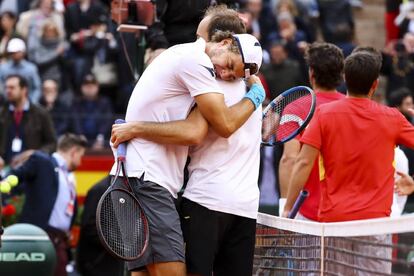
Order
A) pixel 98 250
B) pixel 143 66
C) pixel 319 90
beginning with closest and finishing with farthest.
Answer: pixel 319 90
pixel 143 66
pixel 98 250

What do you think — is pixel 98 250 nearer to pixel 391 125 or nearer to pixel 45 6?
pixel 391 125

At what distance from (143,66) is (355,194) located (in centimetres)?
244

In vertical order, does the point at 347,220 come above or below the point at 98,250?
above

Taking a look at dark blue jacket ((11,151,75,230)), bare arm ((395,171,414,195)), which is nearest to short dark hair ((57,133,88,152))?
dark blue jacket ((11,151,75,230))

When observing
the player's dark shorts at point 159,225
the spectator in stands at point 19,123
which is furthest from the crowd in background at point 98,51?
the player's dark shorts at point 159,225

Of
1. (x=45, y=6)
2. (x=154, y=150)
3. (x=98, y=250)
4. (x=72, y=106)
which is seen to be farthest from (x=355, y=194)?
(x=45, y=6)

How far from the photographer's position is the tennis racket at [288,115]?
302 inches

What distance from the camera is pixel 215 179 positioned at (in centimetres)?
729

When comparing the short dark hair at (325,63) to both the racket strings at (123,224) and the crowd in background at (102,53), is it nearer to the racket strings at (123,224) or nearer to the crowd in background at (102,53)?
the racket strings at (123,224)

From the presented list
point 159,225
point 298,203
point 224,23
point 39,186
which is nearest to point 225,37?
point 224,23

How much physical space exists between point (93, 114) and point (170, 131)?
11.0m

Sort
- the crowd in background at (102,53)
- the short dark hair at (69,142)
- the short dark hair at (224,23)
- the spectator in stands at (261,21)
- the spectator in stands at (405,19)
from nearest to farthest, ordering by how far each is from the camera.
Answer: the short dark hair at (224,23), the short dark hair at (69,142), the crowd in background at (102,53), the spectator in stands at (405,19), the spectator in stands at (261,21)

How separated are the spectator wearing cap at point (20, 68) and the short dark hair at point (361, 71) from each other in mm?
11049

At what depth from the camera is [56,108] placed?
18375mm
